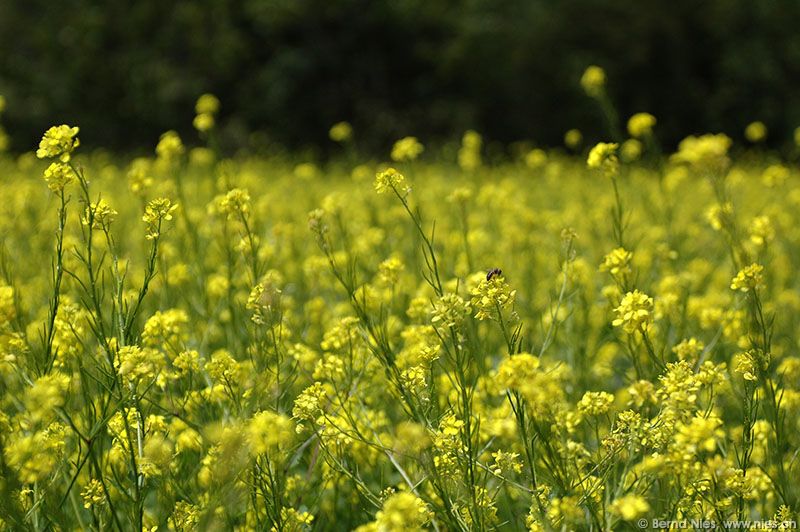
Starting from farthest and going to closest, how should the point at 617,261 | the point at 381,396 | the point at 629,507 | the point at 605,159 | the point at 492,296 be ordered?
the point at 381,396 < the point at 605,159 < the point at 617,261 < the point at 492,296 < the point at 629,507

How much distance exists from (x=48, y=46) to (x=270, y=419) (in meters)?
12.3

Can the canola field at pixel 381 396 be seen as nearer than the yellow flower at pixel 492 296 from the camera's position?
Yes

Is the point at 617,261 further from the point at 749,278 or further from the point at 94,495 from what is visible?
the point at 94,495

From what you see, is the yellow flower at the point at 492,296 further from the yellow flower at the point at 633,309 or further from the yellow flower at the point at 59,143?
the yellow flower at the point at 59,143

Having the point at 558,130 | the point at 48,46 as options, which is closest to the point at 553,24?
the point at 558,130

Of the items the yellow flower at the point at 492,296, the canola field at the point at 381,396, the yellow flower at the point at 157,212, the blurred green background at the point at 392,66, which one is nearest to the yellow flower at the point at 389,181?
the canola field at the point at 381,396

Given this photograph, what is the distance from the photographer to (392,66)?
12.3 metres

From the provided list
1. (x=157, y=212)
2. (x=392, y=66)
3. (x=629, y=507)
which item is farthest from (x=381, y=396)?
(x=392, y=66)

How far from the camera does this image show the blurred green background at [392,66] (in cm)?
1154

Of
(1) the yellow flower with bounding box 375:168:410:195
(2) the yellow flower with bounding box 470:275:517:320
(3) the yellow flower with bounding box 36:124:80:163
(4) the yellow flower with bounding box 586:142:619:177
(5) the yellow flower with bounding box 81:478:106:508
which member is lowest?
(5) the yellow flower with bounding box 81:478:106:508

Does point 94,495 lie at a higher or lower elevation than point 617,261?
lower

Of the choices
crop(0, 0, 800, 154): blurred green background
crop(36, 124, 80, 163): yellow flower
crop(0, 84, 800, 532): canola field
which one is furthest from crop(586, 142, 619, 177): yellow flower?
crop(0, 0, 800, 154): blurred green background

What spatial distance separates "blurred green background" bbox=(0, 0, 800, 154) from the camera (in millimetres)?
11539

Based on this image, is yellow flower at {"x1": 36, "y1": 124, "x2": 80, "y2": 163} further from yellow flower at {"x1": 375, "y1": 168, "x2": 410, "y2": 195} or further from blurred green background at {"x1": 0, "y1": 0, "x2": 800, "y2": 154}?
blurred green background at {"x1": 0, "y1": 0, "x2": 800, "y2": 154}
